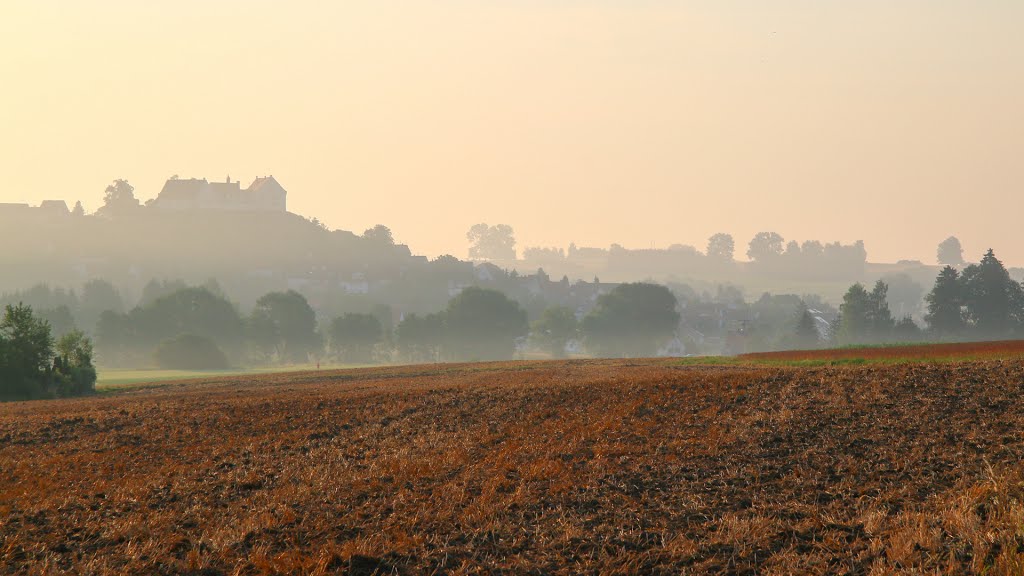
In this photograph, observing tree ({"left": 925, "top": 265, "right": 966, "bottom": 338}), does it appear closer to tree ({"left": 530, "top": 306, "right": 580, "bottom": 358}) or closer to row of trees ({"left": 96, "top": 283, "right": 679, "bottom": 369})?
row of trees ({"left": 96, "top": 283, "right": 679, "bottom": 369})

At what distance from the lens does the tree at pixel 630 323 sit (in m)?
185

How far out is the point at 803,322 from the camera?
6634 inches

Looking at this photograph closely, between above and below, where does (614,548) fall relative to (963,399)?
below

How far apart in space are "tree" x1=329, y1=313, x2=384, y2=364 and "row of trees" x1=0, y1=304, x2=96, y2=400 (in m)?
101

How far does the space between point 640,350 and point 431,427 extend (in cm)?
16085

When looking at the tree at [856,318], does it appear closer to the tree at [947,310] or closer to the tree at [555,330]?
the tree at [947,310]

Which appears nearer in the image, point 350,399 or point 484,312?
point 350,399

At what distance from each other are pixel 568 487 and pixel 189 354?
13083 centimetres

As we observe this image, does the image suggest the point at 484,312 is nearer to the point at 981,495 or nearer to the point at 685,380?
the point at 685,380

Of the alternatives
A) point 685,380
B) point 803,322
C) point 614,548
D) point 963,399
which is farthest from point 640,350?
point 614,548

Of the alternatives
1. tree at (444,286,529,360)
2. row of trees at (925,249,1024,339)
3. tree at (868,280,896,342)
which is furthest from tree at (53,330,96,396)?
tree at (868,280,896,342)

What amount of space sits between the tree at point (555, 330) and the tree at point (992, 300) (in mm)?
78515

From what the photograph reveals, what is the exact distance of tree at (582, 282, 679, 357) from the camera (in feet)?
607

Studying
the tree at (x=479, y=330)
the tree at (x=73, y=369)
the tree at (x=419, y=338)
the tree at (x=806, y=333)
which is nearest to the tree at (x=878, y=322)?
the tree at (x=806, y=333)
